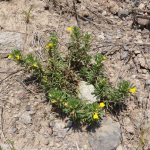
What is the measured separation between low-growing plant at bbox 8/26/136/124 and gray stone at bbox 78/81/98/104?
0.32 ft

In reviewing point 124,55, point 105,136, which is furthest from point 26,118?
point 124,55

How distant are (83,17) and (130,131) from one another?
11.5 ft

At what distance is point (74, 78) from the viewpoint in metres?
4.05

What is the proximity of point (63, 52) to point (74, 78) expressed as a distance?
759 millimetres

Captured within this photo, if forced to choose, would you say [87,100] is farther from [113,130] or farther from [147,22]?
[147,22]

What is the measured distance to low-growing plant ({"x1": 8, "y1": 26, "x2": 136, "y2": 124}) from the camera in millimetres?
3299

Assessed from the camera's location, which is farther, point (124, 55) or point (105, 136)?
point (124, 55)

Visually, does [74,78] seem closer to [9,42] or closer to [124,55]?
[124,55]

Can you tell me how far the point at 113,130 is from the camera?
3.43 meters

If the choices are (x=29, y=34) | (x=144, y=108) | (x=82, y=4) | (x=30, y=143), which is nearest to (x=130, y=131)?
(x=144, y=108)

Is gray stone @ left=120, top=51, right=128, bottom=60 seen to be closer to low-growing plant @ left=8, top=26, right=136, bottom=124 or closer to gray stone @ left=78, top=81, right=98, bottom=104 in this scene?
low-growing plant @ left=8, top=26, right=136, bottom=124

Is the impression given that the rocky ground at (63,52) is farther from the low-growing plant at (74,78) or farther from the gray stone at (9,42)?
the low-growing plant at (74,78)

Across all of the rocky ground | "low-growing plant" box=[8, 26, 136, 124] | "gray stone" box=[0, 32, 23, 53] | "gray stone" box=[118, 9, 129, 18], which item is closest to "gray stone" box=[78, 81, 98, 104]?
"low-growing plant" box=[8, 26, 136, 124]

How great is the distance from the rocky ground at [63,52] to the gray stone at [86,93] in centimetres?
51
